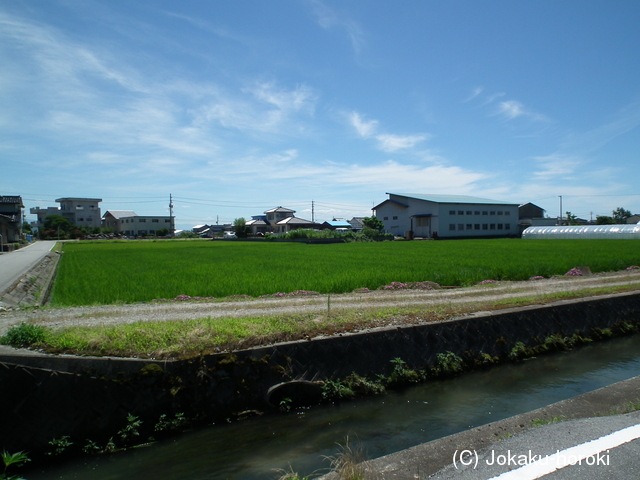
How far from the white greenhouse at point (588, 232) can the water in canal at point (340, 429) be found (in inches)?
1754

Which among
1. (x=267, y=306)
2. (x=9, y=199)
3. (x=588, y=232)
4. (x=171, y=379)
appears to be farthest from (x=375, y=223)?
(x=171, y=379)

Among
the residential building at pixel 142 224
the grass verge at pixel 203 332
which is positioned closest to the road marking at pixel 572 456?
the grass verge at pixel 203 332

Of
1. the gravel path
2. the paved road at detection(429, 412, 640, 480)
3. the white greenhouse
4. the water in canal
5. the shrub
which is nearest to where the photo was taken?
the paved road at detection(429, 412, 640, 480)

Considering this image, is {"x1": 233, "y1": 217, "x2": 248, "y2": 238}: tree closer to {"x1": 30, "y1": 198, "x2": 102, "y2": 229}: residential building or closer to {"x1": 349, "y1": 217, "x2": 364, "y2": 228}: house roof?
{"x1": 349, "y1": 217, "x2": 364, "y2": 228}: house roof

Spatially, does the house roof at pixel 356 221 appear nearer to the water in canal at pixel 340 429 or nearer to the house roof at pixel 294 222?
the house roof at pixel 294 222

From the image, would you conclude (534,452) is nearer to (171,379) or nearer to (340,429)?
(340,429)

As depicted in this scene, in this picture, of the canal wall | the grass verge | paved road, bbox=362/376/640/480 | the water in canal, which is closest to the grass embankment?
the grass verge

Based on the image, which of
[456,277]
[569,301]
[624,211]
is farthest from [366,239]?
[624,211]

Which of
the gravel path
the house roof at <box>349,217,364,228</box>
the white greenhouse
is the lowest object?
the gravel path

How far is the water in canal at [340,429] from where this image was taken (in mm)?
4465

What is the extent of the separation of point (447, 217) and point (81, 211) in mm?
81598

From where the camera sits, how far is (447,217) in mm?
54281

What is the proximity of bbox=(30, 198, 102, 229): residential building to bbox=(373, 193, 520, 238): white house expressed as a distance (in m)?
69.5

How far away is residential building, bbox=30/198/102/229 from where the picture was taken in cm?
9412
